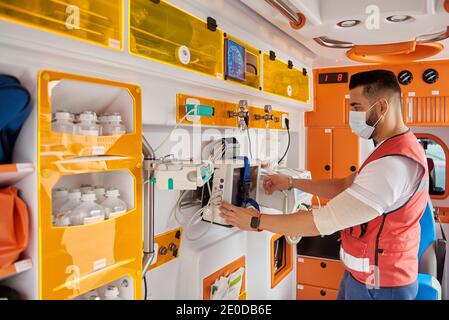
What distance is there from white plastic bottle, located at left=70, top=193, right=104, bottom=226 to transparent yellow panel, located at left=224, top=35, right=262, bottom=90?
1.46 meters

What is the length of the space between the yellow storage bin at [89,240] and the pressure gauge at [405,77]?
315 cm

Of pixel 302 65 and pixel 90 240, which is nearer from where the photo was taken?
pixel 90 240

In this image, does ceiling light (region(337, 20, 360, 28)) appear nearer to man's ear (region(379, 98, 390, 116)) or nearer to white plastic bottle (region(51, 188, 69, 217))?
man's ear (region(379, 98, 390, 116))

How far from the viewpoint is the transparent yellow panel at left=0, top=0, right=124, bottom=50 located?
1189 millimetres

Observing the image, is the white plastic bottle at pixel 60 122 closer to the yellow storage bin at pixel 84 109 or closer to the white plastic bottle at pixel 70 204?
the yellow storage bin at pixel 84 109

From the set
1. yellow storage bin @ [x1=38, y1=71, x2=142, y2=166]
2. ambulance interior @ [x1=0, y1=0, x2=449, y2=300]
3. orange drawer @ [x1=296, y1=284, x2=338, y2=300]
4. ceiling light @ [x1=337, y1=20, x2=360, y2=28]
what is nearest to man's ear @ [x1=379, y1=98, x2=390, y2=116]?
ambulance interior @ [x1=0, y1=0, x2=449, y2=300]

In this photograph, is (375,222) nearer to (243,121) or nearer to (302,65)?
(243,121)

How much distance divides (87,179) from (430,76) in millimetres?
3389

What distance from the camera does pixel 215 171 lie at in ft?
7.48

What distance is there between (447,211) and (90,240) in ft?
13.4

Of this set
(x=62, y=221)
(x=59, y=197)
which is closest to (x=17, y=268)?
(x=62, y=221)

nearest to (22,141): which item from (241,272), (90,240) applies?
(90,240)

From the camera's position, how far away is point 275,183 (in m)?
2.73

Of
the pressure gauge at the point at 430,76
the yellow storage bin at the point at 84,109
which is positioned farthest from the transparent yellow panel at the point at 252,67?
the pressure gauge at the point at 430,76
